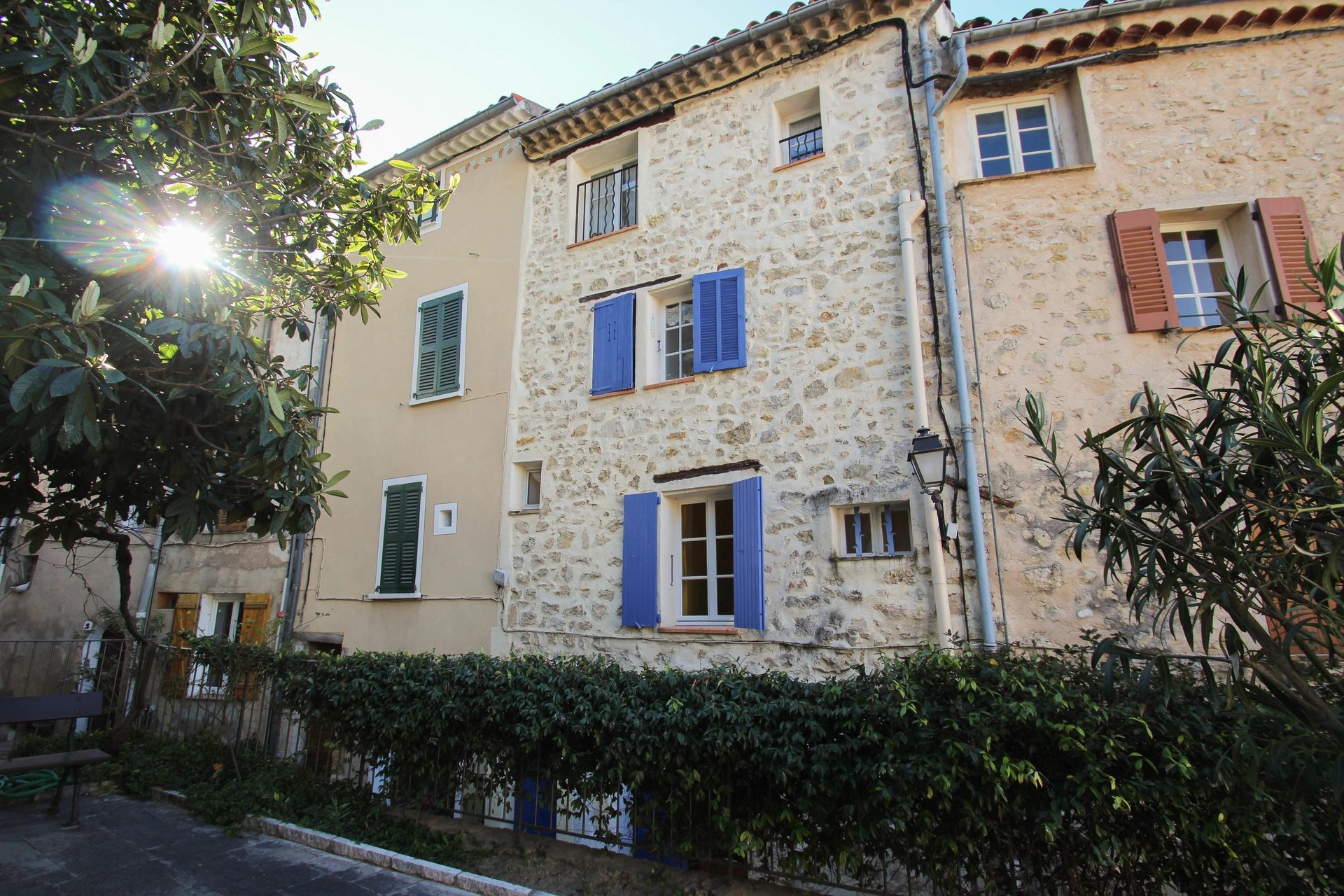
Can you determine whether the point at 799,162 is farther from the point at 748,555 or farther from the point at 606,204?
the point at 748,555

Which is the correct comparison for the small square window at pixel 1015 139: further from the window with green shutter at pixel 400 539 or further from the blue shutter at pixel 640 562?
the window with green shutter at pixel 400 539

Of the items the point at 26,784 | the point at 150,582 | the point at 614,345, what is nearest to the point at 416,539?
the point at 614,345

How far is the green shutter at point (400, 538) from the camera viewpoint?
9.55 metres

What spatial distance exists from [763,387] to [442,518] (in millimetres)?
4723

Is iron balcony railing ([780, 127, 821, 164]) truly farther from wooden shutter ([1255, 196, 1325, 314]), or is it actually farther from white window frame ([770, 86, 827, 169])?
wooden shutter ([1255, 196, 1325, 314])

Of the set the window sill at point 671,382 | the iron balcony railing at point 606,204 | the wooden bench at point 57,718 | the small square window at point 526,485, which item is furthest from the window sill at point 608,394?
the wooden bench at point 57,718

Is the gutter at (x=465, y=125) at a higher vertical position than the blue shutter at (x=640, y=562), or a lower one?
higher

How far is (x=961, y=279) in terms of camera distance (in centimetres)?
680

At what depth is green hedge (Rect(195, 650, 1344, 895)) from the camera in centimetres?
341

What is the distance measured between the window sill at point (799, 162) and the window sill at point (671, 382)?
8.15ft

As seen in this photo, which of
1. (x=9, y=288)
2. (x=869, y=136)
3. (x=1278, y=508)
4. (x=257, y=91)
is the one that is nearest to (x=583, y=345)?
(x=869, y=136)

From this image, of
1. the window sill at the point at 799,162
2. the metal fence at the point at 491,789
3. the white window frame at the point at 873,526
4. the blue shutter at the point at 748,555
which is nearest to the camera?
the metal fence at the point at 491,789

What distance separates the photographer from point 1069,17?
6.86 metres

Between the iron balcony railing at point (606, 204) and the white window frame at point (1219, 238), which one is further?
the iron balcony railing at point (606, 204)
